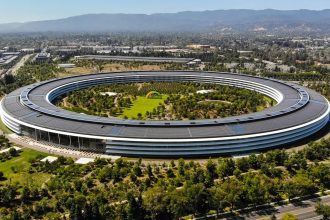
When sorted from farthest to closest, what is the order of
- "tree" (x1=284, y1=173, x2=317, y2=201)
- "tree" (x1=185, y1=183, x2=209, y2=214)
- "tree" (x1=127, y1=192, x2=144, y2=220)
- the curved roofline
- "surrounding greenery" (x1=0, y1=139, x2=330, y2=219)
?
the curved roofline < "tree" (x1=284, y1=173, x2=317, y2=201) < "tree" (x1=185, y1=183, x2=209, y2=214) < "surrounding greenery" (x1=0, y1=139, x2=330, y2=219) < "tree" (x1=127, y1=192, x2=144, y2=220)

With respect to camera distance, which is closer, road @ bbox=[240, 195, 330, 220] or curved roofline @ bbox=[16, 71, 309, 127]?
road @ bbox=[240, 195, 330, 220]

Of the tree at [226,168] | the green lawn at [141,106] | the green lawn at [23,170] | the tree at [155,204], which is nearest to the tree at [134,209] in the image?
the tree at [155,204]

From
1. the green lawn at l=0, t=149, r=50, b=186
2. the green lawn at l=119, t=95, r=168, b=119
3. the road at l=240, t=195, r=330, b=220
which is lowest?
the road at l=240, t=195, r=330, b=220

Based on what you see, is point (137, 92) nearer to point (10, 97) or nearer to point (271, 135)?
point (10, 97)

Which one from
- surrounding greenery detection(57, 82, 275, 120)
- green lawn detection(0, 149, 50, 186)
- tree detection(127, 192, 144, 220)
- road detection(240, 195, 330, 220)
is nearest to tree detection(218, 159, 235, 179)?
road detection(240, 195, 330, 220)

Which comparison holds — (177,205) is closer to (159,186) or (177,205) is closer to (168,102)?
(159,186)

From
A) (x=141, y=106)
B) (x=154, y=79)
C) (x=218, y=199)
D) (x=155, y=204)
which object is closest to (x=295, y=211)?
(x=218, y=199)

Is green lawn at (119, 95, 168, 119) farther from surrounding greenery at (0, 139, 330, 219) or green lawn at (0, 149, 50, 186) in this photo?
surrounding greenery at (0, 139, 330, 219)
